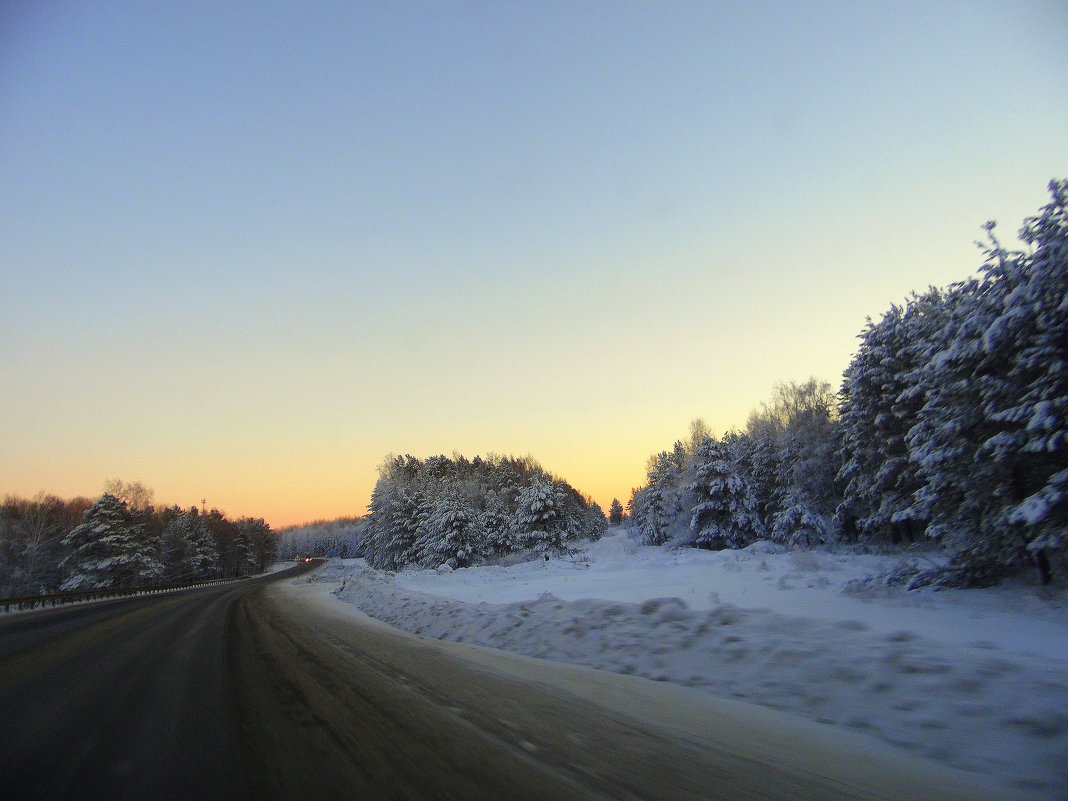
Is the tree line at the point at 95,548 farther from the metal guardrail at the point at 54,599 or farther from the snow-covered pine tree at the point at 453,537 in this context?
the snow-covered pine tree at the point at 453,537

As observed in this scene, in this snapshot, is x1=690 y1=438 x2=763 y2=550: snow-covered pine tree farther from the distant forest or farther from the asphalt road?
the asphalt road

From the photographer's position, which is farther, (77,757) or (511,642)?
(511,642)

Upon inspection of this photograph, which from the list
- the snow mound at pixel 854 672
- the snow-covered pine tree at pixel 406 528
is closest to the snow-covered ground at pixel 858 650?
the snow mound at pixel 854 672

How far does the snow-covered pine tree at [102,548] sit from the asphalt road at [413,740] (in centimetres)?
5102

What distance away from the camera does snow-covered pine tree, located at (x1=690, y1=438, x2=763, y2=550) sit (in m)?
38.0

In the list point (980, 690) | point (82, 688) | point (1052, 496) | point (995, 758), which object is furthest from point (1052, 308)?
point (82, 688)

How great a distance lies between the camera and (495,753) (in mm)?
3586

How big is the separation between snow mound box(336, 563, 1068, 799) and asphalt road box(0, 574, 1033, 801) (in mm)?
403

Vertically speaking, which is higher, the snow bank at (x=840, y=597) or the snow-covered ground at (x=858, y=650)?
the snow-covered ground at (x=858, y=650)

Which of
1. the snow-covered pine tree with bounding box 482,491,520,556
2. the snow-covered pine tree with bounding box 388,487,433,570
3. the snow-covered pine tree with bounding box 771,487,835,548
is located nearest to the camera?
the snow-covered pine tree with bounding box 771,487,835,548

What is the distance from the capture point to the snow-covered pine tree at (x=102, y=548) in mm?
45750

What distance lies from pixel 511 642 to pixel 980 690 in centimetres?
596

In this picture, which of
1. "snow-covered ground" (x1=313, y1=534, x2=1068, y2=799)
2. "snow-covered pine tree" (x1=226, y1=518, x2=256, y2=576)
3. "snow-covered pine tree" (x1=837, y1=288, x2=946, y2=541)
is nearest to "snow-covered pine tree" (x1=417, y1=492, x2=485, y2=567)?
"snow-covered pine tree" (x1=837, y1=288, x2=946, y2=541)

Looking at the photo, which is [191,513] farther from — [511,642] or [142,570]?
[511,642]
